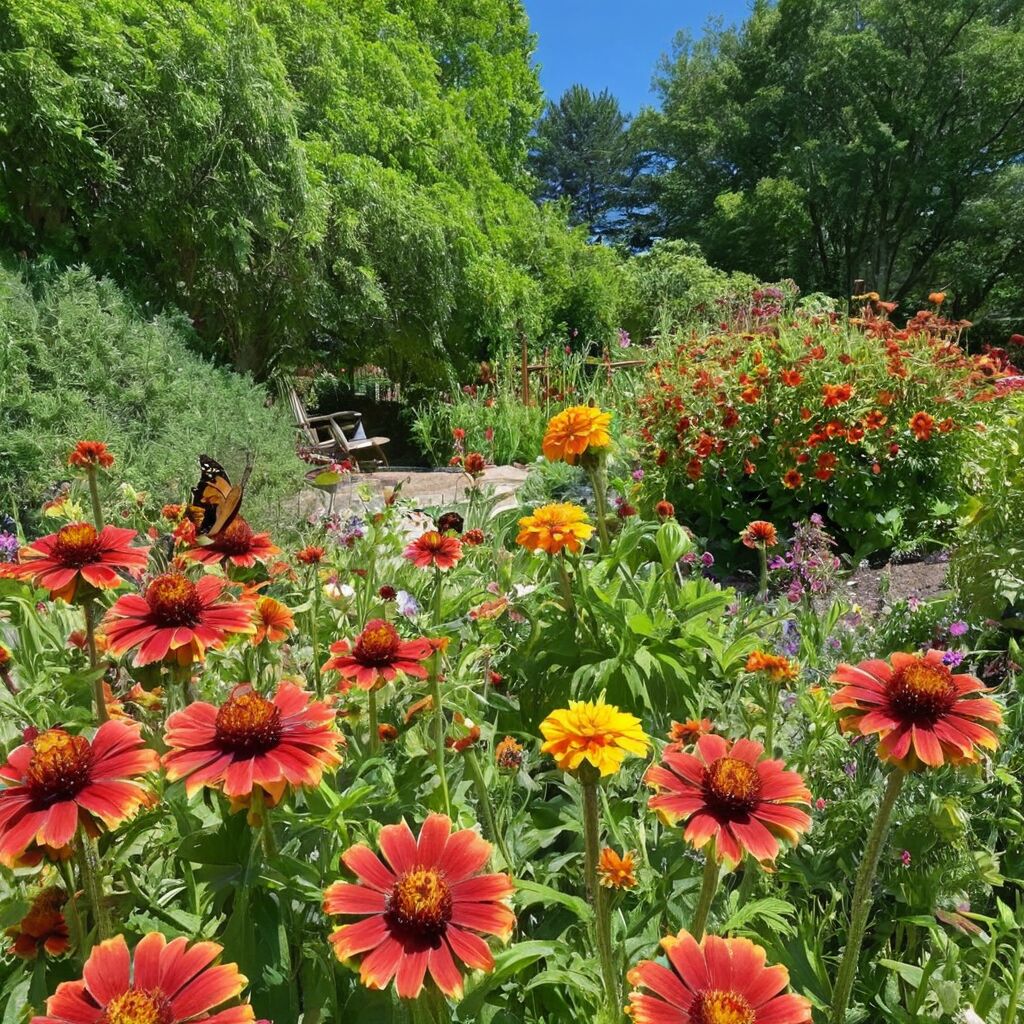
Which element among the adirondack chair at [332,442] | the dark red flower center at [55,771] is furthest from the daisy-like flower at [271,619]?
the adirondack chair at [332,442]

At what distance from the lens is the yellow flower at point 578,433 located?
5.50ft

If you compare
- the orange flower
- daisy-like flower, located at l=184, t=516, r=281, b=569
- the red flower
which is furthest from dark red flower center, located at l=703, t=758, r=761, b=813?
the orange flower

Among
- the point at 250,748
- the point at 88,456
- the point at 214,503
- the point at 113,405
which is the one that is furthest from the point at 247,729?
the point at 113,405

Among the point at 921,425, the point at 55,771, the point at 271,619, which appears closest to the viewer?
the point at 55,771

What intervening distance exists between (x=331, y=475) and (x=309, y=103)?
6792mm

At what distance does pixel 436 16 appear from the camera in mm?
11719

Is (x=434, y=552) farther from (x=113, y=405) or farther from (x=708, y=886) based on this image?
(x=113, y=405)

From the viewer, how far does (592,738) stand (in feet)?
2.55

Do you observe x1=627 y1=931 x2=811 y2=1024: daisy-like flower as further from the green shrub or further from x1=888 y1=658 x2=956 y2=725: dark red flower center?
the green shrub

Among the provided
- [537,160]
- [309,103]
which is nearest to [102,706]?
[309,103]

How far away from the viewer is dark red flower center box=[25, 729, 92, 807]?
2.26ft

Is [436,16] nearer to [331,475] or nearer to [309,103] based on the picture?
[309,103]

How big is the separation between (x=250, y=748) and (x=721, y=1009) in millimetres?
482

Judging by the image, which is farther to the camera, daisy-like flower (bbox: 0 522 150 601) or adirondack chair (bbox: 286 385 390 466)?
adirondack chair (bbox: 286 385 390 466)
